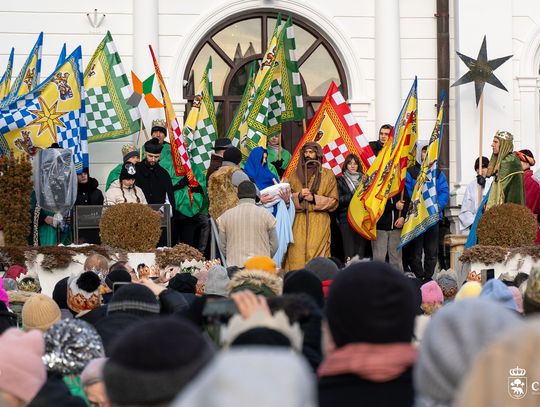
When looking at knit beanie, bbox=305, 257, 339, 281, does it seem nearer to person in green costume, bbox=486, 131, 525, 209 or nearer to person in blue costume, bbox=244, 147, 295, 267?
person in blue costume, bbox=244, 147, 295, 267

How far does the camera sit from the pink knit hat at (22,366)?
4.28 m

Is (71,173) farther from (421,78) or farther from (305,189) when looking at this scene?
(421,78)

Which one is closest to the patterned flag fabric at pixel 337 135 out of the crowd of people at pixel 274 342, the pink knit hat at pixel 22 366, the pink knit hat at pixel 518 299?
the crowd of people at pixel 274 342

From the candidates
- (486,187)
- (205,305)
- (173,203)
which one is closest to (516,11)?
(486,187)

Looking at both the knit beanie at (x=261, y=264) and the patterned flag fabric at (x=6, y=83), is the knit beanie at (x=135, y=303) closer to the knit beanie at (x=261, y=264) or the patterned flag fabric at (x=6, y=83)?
the knit beanie at (x=261, y=264)

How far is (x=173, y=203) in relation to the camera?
15789 mm

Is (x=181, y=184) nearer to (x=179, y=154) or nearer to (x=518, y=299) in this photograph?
(x=179, y=154)

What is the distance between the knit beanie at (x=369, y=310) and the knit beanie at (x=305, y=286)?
2.27m

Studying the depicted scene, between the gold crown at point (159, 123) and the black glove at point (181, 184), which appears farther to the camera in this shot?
the gold crown at point (159, 123)

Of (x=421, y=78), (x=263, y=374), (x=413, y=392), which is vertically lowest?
(x=413, y=392)

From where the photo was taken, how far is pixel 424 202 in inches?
602

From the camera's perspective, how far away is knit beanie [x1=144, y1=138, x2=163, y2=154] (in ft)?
51.3

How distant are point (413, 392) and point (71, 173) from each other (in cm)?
1158

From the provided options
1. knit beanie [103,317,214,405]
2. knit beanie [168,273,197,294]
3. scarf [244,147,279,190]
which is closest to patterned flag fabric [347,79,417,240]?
scarf [244,147,279,190]
